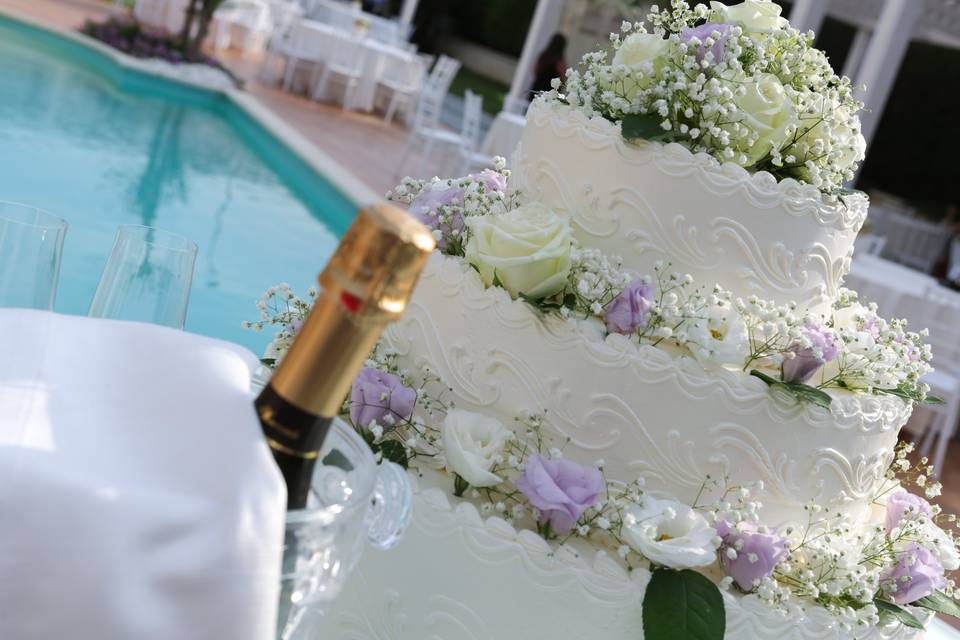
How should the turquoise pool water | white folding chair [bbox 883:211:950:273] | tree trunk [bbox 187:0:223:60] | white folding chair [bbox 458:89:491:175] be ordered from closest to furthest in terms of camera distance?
the turquoise pool water < white folding chair [bbox 458:89:491:175] < tree trunk [bbox 187:0:223:60] < white folding chair [bbox 883:211:950:273]

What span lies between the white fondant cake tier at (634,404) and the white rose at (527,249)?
0.15 ft

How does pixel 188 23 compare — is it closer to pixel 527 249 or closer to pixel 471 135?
pixel 471 135

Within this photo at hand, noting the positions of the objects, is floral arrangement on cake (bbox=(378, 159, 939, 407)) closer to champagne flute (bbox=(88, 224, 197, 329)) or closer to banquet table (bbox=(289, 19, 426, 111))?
champagne flute (bbox=(88, 224, 197, 329))

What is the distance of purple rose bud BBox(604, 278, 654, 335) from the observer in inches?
79.7

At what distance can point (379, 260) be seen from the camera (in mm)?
716

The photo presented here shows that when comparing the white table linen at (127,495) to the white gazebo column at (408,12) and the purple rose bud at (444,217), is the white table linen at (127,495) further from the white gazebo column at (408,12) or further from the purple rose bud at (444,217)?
the white gazebo column at (408,12)

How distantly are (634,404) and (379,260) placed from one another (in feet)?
4.49

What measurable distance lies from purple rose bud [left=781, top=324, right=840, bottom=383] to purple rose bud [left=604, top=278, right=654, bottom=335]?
288 mm

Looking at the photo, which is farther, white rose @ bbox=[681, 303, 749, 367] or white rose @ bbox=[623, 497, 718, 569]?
white rose @ bbox=[681, 303, 749, 367]

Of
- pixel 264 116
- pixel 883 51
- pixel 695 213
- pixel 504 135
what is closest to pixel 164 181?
pixel 264 116

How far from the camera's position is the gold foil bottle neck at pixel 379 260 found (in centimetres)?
71

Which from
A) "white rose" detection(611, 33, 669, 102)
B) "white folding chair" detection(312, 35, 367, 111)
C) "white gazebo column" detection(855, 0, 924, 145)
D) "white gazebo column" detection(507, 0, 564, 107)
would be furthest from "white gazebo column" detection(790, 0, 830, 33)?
"white rose" detection(611, 33, 669, 102)

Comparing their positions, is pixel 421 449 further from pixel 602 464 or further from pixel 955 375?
pixel 955 375

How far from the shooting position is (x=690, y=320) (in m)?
2.07
